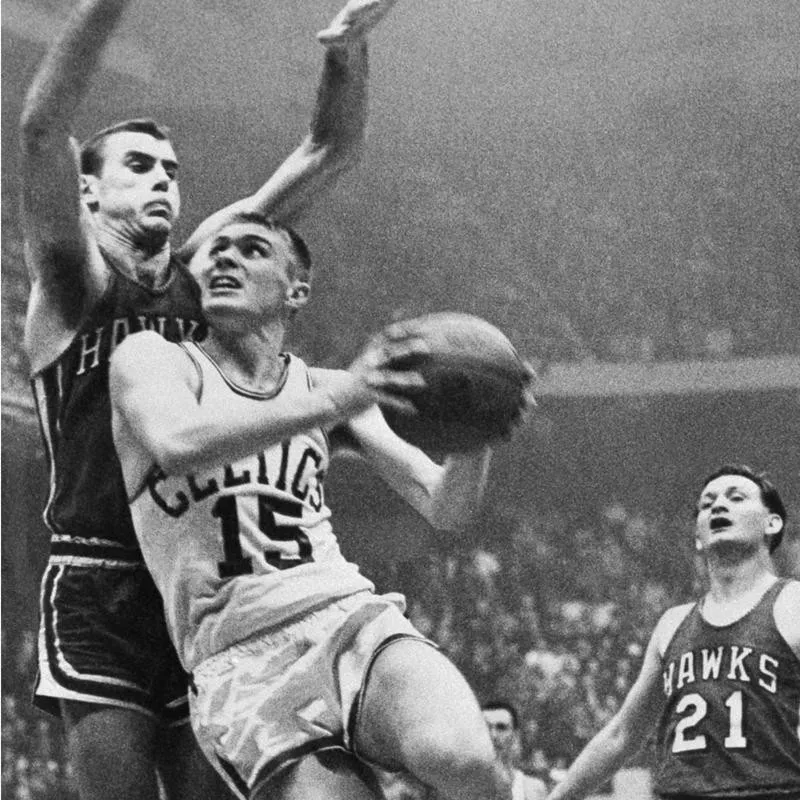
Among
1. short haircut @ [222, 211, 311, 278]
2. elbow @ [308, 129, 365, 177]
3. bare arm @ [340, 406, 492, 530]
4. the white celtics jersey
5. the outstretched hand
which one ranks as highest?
the outstretched hand

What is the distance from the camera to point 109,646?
2.57 m

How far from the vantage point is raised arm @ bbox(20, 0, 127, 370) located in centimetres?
258

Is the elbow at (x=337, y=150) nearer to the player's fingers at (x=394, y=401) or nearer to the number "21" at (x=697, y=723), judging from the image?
the player's fingers at (x=394, y=401)

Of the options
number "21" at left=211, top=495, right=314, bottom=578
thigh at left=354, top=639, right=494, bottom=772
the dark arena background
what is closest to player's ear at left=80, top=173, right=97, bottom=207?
number "21" at left=211, top=495, right=314, bottom=578

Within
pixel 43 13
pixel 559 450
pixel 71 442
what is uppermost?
pixel 43 13

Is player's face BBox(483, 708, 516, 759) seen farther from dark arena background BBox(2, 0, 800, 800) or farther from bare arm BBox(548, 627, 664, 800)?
bare arm BBox(548, 627, 664, 800)

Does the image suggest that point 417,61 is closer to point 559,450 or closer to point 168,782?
point 559,450

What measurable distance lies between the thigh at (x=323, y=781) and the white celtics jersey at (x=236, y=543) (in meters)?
0.23

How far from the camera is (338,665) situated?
7.23 feet

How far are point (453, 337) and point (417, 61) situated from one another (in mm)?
5403

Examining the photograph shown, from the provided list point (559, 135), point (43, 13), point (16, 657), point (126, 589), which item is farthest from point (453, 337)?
point (559, 135)

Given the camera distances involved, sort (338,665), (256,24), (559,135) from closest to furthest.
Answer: (338,665), (256,24), (559,135)

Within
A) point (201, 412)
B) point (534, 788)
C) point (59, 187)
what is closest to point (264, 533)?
point (201, 412)

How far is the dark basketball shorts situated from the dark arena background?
4.11m
